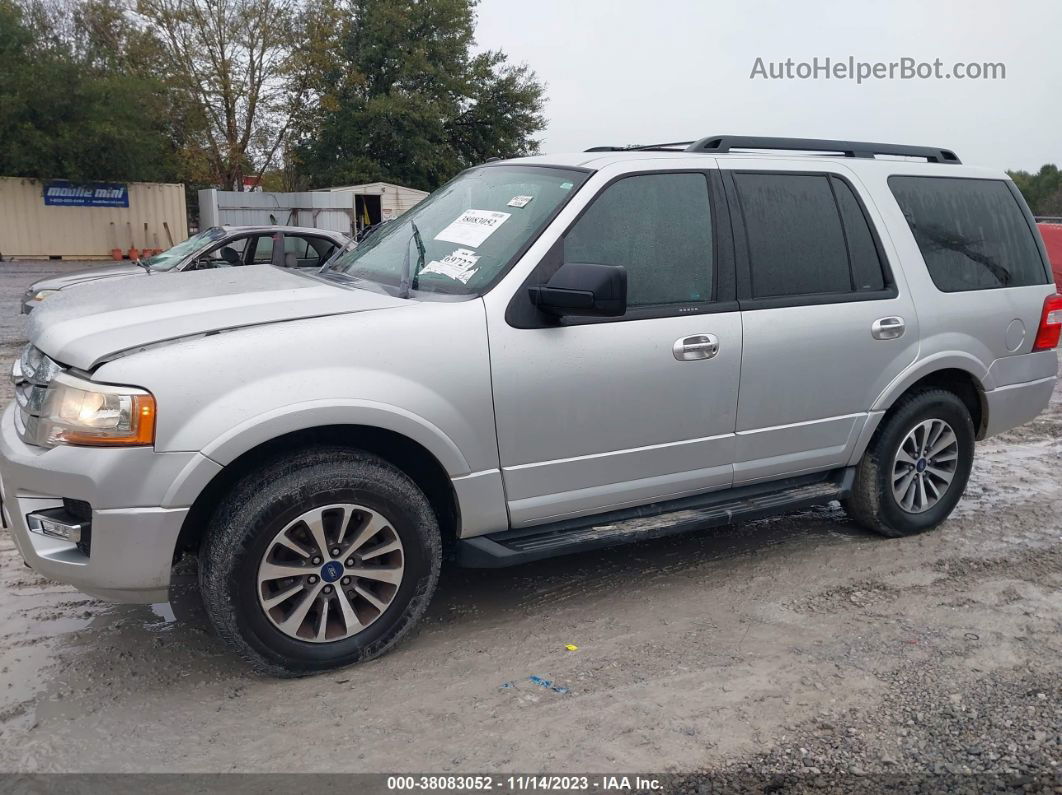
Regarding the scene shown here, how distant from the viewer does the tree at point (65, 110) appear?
28000mm

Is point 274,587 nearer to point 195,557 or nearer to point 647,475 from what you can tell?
point 195,557

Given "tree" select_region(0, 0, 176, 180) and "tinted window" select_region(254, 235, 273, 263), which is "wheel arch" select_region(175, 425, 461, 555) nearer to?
"tinted window" select_region(254, 235, 273, 263)

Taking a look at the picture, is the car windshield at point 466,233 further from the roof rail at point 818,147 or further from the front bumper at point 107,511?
the front bumper at point 107,511

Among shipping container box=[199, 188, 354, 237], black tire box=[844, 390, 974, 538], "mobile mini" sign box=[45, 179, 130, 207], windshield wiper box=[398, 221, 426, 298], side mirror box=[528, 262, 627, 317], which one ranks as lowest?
black tire box=[844, 390, 974, 538]

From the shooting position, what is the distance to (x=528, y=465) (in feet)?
12.3

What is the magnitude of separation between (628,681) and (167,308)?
7.29ft

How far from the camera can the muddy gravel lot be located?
303 centimetres

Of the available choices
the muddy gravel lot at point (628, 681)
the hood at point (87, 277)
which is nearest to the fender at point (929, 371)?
the muddy gravel lot at point (628, 681)

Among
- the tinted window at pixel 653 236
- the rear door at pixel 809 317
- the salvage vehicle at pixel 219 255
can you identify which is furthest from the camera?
the salvage vehicle at pixel 219 255

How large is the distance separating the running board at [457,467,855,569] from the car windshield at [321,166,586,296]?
3.39 ft

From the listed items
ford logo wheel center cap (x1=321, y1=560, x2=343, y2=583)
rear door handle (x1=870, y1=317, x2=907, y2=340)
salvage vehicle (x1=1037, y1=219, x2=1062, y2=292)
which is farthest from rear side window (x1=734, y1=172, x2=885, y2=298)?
salvage vehicle (x1=1037, y1=219, x2=1062, y2=292)

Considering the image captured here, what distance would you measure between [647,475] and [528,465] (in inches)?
23.7

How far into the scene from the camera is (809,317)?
4.41 metres

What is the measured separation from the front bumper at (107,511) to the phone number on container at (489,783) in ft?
3.60
